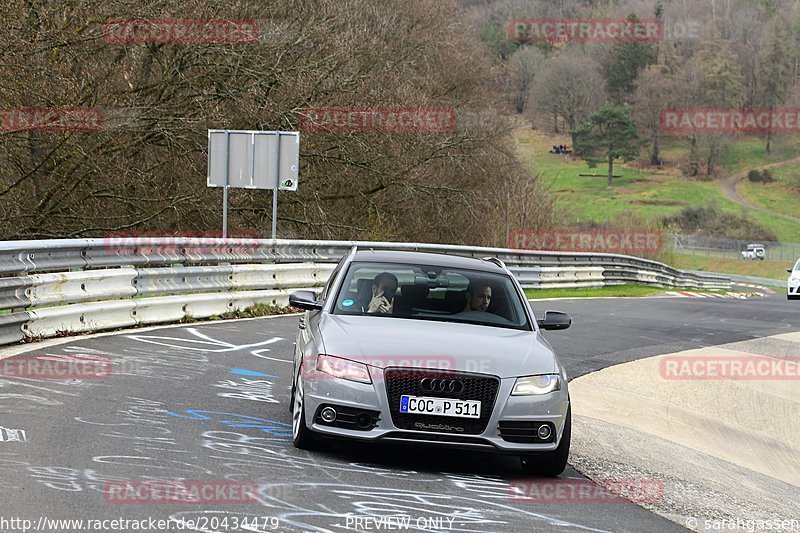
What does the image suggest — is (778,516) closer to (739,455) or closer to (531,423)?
(531,423)

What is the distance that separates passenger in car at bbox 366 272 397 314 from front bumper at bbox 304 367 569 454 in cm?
122

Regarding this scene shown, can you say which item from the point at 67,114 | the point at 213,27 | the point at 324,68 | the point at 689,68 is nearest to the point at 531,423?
the point at 67,114

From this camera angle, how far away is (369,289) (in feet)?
27.5

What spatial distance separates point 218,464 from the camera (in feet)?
21.9

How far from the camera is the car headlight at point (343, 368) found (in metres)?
7.05

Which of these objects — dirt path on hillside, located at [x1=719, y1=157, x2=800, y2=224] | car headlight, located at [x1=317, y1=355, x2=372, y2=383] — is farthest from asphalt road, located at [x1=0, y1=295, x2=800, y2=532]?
dirt path on hillside, located at [x1=719, y1=157, x2=800, y2=224]

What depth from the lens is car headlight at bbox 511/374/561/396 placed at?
715 cm

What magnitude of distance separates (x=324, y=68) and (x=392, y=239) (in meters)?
6.34

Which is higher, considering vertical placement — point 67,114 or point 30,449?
point 67,114

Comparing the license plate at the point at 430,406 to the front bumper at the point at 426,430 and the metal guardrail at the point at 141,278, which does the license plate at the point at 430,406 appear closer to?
the front bumper at the point at 426,430

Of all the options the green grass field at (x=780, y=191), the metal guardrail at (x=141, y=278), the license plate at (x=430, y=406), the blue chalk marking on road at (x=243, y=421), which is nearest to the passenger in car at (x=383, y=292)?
the blue chalk marking on road at (x=243, y=421)

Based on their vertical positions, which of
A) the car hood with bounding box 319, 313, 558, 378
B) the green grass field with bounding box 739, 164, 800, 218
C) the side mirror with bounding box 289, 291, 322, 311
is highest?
the green grass field with bounding box 739, 164, 800, 218

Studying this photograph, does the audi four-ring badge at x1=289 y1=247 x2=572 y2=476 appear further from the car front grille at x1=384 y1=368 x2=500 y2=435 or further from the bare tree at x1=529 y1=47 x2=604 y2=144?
the bare tree at x1=529 y1=47 x2=604 y2=144

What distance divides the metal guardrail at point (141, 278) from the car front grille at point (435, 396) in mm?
5529
